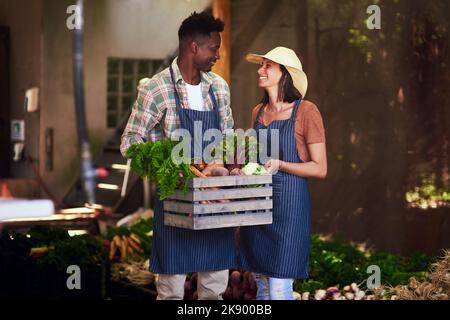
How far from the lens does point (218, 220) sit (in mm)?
5645

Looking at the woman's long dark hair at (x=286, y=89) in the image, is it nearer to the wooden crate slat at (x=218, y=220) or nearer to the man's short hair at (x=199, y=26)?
the man's short hair at (x=199, y=26)

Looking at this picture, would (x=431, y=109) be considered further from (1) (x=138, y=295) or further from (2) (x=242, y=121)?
(1) (x=138, y=295)

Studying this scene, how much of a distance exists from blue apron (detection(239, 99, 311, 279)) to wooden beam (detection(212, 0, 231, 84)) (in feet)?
11.6

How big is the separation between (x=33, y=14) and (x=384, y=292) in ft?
23.4

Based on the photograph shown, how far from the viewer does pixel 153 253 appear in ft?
20.5

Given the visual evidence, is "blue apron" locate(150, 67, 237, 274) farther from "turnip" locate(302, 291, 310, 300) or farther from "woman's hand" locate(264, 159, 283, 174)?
"turnip" locate(302, 291, 310, 300)

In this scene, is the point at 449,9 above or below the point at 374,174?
above

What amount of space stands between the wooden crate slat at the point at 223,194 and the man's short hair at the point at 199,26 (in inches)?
45.2

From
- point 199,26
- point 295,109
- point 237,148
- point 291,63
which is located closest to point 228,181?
point 237,148

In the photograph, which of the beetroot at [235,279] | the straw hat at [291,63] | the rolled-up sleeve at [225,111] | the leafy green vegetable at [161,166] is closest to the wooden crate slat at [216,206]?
the leafy green vegetable at [161,166]

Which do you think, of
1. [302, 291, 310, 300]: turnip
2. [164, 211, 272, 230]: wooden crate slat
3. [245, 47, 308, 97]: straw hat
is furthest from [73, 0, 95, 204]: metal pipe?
[164, 211, 272, 230]: wooden crate slat

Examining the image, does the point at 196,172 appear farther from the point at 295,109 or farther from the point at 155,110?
the point at 295,109

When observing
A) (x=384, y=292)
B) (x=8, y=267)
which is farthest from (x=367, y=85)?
(x=8, y=267)

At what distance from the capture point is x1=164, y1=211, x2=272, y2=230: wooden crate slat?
5574 millimetres
